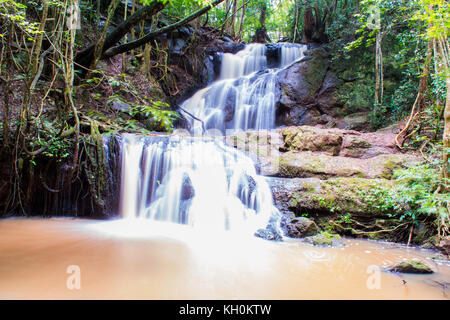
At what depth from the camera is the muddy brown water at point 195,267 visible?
7.95 feet

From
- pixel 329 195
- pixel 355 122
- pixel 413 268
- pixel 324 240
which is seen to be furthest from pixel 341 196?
pixel 355 122

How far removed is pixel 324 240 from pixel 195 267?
223 centimetres

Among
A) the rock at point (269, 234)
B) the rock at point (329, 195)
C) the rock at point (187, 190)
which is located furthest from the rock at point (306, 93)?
the rock at point (269, 234)

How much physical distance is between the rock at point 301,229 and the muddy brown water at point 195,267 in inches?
10.5

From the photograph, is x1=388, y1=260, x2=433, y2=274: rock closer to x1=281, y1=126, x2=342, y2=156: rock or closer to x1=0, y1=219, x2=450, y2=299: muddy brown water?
x1=0, y1=219, x2=450, y2=299: muddy brown water

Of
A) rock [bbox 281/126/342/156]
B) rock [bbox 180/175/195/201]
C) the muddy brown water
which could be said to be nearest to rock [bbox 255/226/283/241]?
the muddy brown water

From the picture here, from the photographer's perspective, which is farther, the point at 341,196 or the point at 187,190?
the point at 187,190

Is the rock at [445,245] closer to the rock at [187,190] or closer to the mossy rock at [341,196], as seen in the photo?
the mossy rock at [341,196]

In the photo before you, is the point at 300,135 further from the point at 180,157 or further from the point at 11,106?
the point at 11,106

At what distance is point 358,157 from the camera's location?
6941 mm

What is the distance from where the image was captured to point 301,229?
4621mm

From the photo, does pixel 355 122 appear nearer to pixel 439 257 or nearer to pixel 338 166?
pixel 338 166
